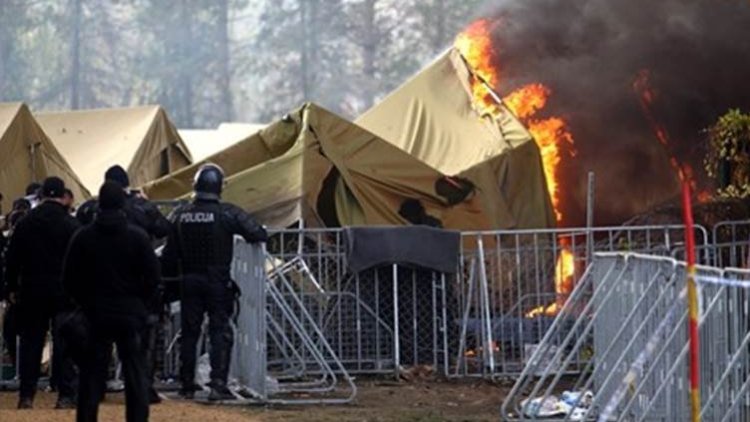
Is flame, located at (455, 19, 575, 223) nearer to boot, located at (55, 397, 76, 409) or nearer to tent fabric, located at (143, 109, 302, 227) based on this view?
tent fabric, located at (143, 109, 302, 227)

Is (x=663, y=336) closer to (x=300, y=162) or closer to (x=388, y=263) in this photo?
(x=388, y=263)

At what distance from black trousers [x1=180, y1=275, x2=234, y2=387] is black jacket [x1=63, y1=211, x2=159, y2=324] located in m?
3.47

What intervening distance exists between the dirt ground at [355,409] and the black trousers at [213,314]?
424mm

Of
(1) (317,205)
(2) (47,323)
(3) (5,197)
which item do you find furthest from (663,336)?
(3) (5,197)

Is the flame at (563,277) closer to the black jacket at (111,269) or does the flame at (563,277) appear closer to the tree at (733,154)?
the tree at (733,154)

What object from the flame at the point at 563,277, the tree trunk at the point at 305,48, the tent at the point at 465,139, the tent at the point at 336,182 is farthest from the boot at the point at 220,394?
the tree trunk at the point at 305,48

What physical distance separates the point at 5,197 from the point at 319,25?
119 feet

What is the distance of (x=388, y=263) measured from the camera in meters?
19.3

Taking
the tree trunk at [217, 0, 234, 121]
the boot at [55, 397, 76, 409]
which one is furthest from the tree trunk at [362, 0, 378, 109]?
the boot at [55, 397, 76, 409]

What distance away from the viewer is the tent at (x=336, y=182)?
22.5m

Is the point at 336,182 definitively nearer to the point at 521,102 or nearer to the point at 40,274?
the point at 521,102

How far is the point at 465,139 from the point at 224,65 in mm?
40932

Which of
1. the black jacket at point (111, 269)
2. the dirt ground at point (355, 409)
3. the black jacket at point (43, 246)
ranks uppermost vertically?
the black jacket at point (43, 246)

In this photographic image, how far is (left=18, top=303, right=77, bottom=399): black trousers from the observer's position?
53.0ft
